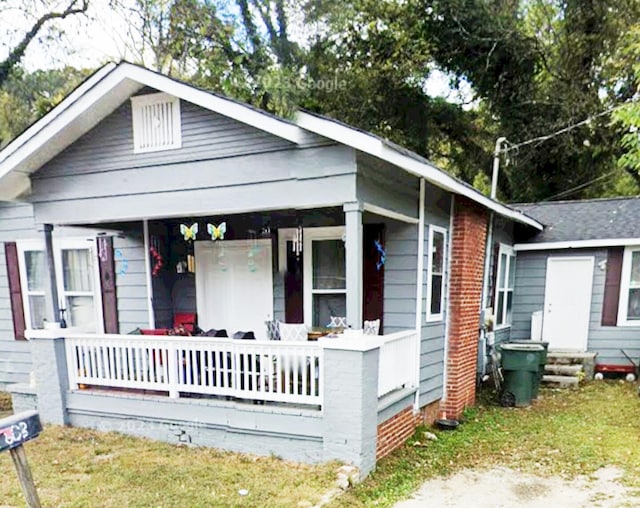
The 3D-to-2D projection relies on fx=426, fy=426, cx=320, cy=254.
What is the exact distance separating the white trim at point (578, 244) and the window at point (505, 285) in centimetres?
29

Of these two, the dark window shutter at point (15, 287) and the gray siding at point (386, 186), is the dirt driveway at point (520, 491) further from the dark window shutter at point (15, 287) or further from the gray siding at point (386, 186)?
the dark window shutter at point (15, 287)

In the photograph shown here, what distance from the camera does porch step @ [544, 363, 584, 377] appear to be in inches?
313

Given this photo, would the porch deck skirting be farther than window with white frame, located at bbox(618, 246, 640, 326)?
No

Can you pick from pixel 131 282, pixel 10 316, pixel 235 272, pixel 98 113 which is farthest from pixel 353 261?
pixel 10 316

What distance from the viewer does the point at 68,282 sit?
288 inches

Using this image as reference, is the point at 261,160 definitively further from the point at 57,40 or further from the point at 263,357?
the point at 57,40

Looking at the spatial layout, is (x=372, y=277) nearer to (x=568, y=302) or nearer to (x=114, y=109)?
(x=114, y=109)

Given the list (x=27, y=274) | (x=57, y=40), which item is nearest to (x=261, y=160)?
(x=27, y=274)

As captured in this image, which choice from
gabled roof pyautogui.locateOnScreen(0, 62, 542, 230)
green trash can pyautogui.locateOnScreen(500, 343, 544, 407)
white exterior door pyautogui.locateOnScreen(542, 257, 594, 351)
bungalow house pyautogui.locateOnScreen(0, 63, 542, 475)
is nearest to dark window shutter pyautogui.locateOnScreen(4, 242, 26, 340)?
bungalow house pyautogui.locateOnScreen(0, 63, 542, 475)

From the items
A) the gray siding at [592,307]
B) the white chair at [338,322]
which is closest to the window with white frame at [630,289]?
the gray siding at [592,307]

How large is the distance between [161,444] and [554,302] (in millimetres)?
7791

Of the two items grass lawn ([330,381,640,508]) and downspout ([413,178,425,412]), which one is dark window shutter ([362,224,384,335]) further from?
grass lawn ([330,381,640,508])

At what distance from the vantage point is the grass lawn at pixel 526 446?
4.20 metres

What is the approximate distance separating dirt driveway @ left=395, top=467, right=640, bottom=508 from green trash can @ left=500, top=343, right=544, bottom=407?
2251 millimetres
